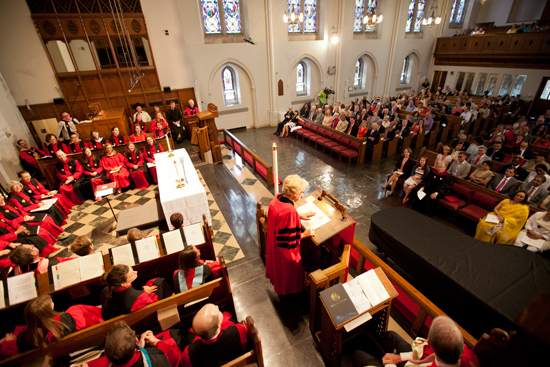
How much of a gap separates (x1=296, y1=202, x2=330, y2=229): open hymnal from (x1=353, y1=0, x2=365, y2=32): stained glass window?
48.3 ft

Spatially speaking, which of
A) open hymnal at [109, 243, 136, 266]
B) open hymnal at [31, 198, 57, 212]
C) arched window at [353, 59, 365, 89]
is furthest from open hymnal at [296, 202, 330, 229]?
arched window at [353, 59, 365, 89]

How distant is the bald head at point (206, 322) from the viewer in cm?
177

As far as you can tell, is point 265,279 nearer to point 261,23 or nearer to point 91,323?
point 91,323

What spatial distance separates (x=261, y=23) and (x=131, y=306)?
12.3 m

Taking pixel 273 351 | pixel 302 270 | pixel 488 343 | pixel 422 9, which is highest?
pixel 422 9

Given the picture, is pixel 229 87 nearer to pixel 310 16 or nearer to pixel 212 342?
pixel 310 16

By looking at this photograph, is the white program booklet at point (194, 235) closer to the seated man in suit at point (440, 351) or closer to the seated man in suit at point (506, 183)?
the seated man in suit at point (440, 351)

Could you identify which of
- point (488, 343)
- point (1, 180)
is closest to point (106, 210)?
point (1, 180)

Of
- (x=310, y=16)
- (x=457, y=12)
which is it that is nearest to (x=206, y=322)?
(x=310, y=16)

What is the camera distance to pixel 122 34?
903cm

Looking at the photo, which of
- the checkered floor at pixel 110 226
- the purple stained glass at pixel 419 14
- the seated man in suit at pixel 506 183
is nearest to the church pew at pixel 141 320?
the checkered floor at pixel 110 226

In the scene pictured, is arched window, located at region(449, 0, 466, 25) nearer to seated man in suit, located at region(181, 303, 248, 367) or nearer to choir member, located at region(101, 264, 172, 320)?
seated man in suit, located at region(181, 303, 248, 367)

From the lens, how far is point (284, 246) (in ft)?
8.30

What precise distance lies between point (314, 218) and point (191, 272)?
1.46 m
